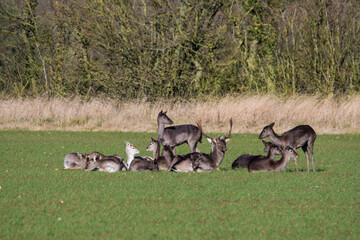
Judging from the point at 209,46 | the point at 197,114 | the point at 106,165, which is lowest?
the point at 106,165

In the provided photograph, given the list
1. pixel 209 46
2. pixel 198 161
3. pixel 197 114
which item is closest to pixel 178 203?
pixel 198 161

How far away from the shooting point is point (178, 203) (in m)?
9.36

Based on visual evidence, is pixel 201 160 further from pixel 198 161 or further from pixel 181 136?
pixel 181 136

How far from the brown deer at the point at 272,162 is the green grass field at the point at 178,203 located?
10.2 inches

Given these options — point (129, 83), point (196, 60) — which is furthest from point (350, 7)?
point (129, 83)

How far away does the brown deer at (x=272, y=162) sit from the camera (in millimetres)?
12844

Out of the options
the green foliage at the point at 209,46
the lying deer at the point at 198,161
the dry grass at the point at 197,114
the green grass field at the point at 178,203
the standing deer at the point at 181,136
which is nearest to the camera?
the green grass field at the point at 178,203

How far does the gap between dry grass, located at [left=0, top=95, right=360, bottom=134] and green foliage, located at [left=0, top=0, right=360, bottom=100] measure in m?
2.61

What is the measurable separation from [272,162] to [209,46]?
17573 mm

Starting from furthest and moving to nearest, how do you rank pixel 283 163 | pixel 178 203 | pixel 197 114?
pixel 197 114
pixel 283 163
pixel 178 203

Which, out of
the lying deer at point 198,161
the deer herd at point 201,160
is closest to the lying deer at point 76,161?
the deer herd at point 201,160

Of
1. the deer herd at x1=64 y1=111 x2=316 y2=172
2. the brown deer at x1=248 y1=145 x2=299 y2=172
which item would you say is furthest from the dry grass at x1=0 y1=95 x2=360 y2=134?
the brown deer at x1=248 y1=145 x2=299 y2=172

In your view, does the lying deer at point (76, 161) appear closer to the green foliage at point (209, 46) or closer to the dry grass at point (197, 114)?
the dry grass at point (197, 114)

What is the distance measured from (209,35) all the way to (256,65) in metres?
3.27
